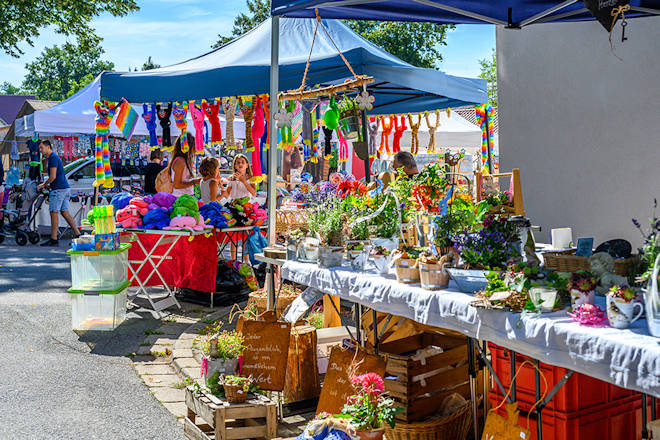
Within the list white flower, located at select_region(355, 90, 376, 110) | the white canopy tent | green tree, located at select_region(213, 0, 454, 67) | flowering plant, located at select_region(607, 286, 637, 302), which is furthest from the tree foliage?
flowering plant, located at select_region(607, 286, 637, 302)

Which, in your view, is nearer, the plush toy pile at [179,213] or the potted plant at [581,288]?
the potted plant at [581,288]

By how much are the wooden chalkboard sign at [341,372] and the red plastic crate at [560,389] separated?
1.86ft

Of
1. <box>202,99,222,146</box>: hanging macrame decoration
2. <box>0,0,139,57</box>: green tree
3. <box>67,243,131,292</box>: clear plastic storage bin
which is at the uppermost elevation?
<box>0,0,139,57</box>: green tree

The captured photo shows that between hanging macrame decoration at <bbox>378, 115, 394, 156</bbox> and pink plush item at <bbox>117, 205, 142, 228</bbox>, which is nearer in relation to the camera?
pink plush item at <bbox>117, 205, 142, 228</bbox>

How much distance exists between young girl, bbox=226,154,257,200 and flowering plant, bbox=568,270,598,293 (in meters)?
5.92

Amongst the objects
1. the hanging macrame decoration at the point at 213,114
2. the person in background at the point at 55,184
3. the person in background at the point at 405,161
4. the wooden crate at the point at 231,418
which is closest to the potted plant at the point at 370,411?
the wooden crate at the point at 231,418

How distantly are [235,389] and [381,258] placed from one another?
1.11 m

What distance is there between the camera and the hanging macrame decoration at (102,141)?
8.41 metres

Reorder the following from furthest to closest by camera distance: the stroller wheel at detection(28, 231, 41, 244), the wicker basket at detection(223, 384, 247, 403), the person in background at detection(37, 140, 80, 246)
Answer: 1. the stroller wheel at detection(28, 231, 41, 244)
2. the person in background at detection(37, 140, 80, 246)
3. the wicker basket at detection(223, 384, 247, 403)

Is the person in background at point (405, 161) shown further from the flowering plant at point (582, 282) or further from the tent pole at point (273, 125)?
the flowering plant at point (582, 282)

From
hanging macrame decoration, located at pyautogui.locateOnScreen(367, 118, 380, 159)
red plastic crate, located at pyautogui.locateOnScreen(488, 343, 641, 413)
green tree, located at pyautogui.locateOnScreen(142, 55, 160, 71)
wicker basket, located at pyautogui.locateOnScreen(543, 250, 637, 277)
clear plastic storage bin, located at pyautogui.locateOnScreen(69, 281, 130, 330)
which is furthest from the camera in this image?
green tree, located at pyautogui.locateOnScreen(142, 55, 160, 71)

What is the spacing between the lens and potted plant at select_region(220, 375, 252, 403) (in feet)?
12.1

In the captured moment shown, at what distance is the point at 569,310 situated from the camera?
7.79ft

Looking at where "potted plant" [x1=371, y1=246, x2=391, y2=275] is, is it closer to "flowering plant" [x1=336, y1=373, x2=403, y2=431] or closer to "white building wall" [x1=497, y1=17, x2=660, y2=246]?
"flowering plant" [x1=336, y1=373, x2=403, y2=431]
